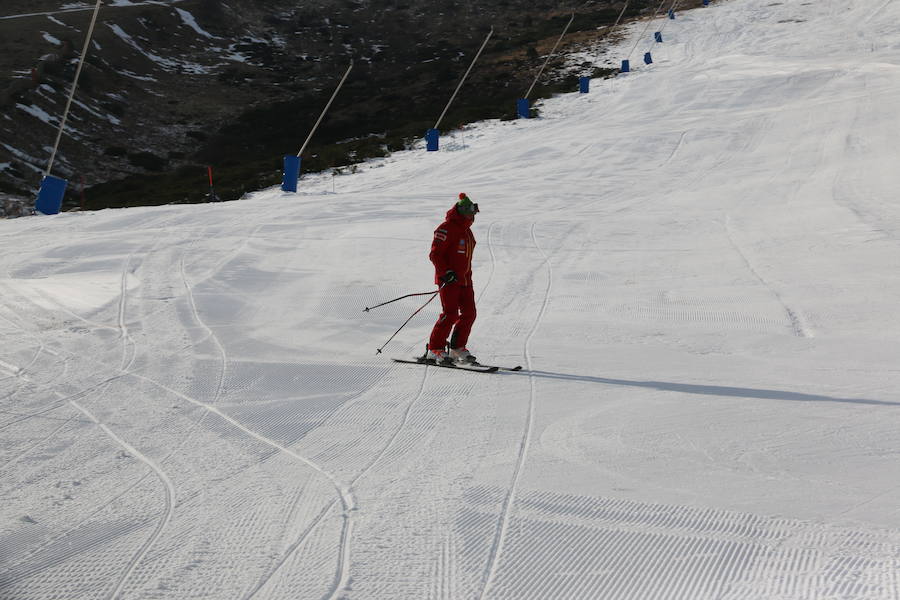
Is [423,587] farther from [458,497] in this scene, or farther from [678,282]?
[678,282]

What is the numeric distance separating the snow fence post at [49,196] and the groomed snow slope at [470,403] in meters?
0.58

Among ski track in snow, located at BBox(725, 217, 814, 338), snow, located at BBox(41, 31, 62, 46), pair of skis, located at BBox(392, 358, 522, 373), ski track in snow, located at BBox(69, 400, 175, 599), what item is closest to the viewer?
ski track in snow, located at BBox(69, 400, 175, 599)

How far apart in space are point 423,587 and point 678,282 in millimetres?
7950

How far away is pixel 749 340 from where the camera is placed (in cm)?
852

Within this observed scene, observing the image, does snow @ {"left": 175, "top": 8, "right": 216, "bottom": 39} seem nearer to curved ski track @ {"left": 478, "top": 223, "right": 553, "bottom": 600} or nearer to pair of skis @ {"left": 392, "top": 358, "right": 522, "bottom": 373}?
curved ski track @ {"left": 478, "top": 223, "right": 553, "bottom": 600}

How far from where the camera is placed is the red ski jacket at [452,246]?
7707mm

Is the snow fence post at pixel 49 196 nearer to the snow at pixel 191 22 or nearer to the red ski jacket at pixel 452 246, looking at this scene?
the red ski jacket at pixel 452 246

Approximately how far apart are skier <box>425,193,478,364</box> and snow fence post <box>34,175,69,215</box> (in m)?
10.7

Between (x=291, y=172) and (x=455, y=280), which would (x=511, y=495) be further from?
(x=291, y=172)

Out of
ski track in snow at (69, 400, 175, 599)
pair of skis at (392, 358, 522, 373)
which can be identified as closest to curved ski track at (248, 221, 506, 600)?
pair of skis at (392, 358, 522, 373)

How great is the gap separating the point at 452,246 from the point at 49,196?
11.0 m

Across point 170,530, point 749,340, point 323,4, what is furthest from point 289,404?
point 323,4

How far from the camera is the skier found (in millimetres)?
7703

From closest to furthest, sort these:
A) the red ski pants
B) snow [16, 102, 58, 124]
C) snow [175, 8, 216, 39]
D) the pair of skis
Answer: the pair of skis < the red ski pants < snow [16, 102, 58, 124] < snow [175, 8, 216, 39]
